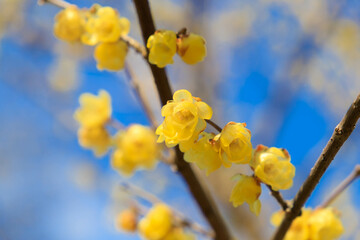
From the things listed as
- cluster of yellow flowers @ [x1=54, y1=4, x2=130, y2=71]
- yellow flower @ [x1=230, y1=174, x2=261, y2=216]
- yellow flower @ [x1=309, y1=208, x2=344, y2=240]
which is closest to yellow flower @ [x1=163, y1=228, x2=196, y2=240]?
yellow flower @ [x1=309, y1=208, x2=344, y2=240]

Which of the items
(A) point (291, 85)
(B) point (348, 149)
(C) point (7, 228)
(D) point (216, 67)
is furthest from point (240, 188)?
(C) point (7, 228)

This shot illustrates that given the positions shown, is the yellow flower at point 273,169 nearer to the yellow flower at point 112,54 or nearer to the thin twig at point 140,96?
the yellow flower at point 112,54

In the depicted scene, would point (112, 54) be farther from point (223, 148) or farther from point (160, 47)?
point (223, 148)

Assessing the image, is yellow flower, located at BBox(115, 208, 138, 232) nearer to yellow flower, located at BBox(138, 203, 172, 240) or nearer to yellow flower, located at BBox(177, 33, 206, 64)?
yellow flower, located at BBox(138, 203, 172, 240)

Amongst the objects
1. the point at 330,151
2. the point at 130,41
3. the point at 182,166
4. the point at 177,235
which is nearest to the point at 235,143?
the point at 330,151

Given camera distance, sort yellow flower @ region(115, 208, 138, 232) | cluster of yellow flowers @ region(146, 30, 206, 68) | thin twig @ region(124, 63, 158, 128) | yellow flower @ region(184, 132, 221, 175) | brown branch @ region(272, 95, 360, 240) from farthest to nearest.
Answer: yellow flower @ region(115, 208, 138, 232), thin twig @ region(124, 63, 158, 128), cluster of yellow flowers @ region(146, 30, 206, 68), yellow flower @ region(184, 132, 221, 175), brown branch @ region(272, 95, 360, 240)

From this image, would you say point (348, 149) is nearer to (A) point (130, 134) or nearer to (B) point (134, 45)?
(A) point (130, 134)
